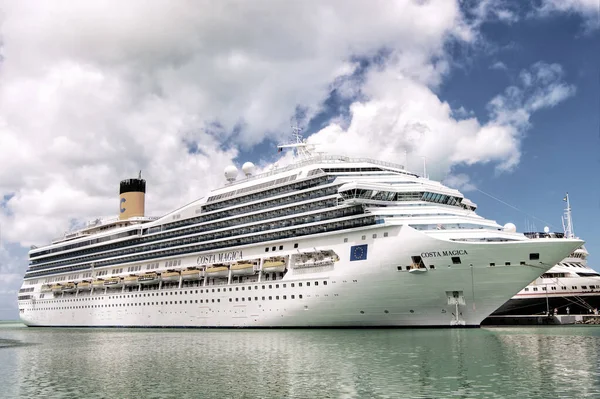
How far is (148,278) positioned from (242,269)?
17169 mm

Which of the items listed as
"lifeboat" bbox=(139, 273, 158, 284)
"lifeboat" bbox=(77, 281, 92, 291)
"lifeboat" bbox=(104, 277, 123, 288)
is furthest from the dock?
"lifeboat" bbox=(77, 281, 92, 291)

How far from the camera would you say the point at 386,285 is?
3712 cm

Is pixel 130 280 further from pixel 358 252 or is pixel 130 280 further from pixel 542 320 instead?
pixel 542 320

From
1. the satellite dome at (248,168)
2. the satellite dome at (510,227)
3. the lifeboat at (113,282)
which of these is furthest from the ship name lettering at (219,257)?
the satellite dome at (510,227)

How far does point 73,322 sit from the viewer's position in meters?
73.1

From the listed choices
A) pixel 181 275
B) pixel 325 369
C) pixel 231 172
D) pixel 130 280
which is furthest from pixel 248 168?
pixel 325 369

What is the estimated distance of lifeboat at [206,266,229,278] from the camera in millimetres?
49969

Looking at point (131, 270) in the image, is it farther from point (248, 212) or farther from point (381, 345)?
point (381, 345)

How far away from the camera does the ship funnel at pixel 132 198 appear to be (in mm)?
76188

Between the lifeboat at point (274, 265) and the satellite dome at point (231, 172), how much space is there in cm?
1542

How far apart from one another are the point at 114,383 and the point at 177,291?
36294 millimetres

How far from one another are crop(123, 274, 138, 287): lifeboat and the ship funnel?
1400 cm

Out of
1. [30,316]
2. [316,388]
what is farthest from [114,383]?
[30,316]


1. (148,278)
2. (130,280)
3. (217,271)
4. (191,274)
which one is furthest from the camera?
(130,280)
